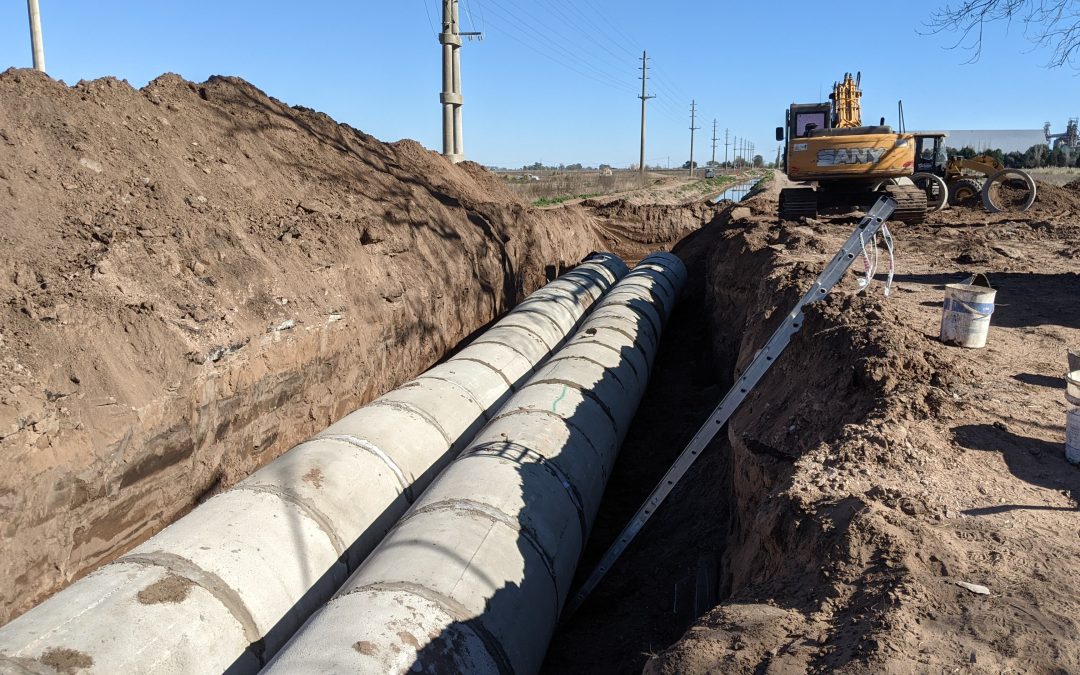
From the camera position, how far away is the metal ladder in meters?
4.75

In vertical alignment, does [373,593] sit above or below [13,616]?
above

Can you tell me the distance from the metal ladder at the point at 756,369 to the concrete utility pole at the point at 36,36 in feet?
39.9

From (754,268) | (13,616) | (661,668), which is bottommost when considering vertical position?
(13,616)

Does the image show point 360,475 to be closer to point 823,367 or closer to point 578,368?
point 578,368

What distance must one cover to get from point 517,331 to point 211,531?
5182 millimetres

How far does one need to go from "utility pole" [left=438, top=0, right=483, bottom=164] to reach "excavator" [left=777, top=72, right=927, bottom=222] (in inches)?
Answer: 348

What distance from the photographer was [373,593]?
4.05 meters

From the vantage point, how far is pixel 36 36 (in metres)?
11.5

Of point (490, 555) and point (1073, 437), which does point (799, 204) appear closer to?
point (1073, 437)

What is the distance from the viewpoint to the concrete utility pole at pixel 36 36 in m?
11.5

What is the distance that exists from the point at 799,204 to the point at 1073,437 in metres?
12.2

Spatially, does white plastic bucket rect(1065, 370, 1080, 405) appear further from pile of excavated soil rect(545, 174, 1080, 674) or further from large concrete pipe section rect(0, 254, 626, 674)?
large concrete pipe section rect(0, 254, 626, 674)

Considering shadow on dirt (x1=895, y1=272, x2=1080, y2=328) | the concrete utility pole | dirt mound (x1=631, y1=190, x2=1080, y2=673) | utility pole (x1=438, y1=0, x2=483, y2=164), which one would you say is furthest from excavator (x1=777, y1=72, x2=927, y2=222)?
the concrete utility pole

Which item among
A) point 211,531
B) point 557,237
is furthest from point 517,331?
point 557,237
